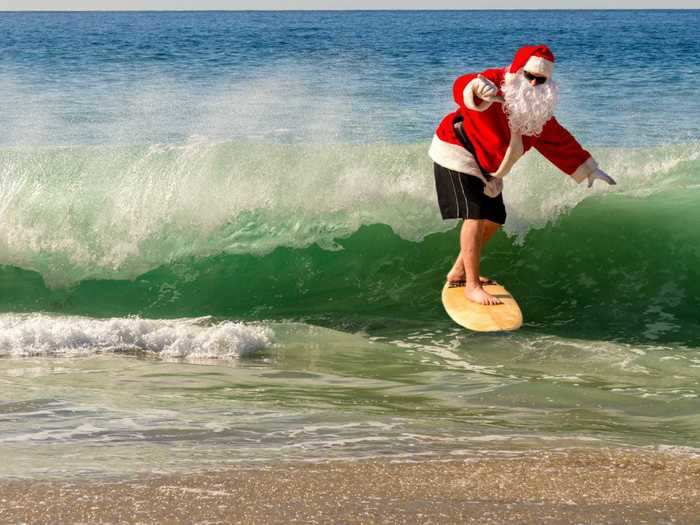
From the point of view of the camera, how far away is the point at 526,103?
5.65m

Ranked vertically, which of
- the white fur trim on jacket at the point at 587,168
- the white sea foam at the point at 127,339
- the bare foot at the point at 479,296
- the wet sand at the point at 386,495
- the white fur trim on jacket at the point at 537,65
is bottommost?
the white sea foam at the point at 127,339

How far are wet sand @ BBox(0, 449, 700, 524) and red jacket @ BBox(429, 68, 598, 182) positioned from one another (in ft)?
7.70

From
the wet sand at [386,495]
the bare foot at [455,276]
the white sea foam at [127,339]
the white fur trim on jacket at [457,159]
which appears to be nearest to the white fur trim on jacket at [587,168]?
the white fur trim on jacket at [457,159]

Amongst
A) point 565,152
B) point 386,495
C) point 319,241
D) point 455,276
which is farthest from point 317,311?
point 386,495

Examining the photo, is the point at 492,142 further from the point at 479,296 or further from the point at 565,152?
the point at 479,296

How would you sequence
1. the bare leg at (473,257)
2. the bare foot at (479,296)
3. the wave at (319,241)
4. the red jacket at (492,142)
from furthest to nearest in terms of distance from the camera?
the wave at (319,241), the bare foot at (479,296), the bare leg at (473,257), the red jacket at (492,142)

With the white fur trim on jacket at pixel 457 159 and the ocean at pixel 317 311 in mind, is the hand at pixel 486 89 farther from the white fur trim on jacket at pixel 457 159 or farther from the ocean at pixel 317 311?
the ocean at pixel 317 311

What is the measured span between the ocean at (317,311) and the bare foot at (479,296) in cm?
26

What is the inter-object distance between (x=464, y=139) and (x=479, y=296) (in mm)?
925

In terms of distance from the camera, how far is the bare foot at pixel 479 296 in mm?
6254

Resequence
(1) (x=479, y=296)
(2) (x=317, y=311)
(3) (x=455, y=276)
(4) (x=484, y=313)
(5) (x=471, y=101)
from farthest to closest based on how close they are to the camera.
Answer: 1. (2) (x=317, y=311)
2. (3) (x=455, y=276)
3. (1) (x=479, y=296)
4. (4) (x=484, y=313)
5. (5) (x=471, y=101)

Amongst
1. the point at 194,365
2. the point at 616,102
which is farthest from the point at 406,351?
the point at 616,102

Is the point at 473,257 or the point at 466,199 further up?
the point at 466,199

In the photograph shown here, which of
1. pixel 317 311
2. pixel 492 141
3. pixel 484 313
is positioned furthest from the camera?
pixel 317 311
